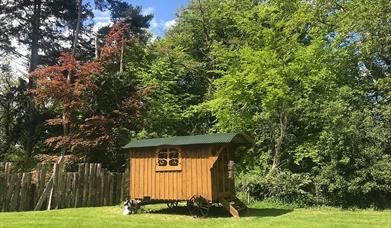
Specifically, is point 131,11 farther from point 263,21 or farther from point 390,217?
point 390,217

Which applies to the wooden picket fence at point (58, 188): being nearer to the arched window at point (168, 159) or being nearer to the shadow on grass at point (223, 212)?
the shadow on grass at point (223, 212)

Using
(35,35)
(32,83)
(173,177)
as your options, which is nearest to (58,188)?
(173,177)

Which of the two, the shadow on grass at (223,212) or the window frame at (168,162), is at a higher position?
the window frame at (168,162)

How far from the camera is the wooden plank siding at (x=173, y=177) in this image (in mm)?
13586

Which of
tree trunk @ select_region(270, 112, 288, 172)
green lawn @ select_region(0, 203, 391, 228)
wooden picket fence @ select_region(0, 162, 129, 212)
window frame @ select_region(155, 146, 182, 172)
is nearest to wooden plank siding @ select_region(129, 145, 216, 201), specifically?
window frame @ select_region(155, 146, 182, 172)

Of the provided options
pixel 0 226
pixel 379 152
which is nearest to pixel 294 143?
pixel 379 152

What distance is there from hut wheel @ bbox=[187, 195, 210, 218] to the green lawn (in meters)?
0.30

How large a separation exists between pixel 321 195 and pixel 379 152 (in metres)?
2.65

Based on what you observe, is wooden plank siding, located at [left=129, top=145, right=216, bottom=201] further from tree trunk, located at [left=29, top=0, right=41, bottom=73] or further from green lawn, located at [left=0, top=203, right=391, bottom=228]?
tree trunk, located at [left=29, top=0, right=41, bottom=73]

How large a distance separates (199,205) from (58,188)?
578 centimetres

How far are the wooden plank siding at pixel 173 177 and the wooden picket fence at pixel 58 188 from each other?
281 centimetres

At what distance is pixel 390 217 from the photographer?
43.9 feet

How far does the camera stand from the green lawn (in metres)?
11.5

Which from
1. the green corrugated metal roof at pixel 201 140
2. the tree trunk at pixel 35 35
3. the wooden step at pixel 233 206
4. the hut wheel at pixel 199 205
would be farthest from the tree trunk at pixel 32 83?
the wooden step at pixel 233 206
